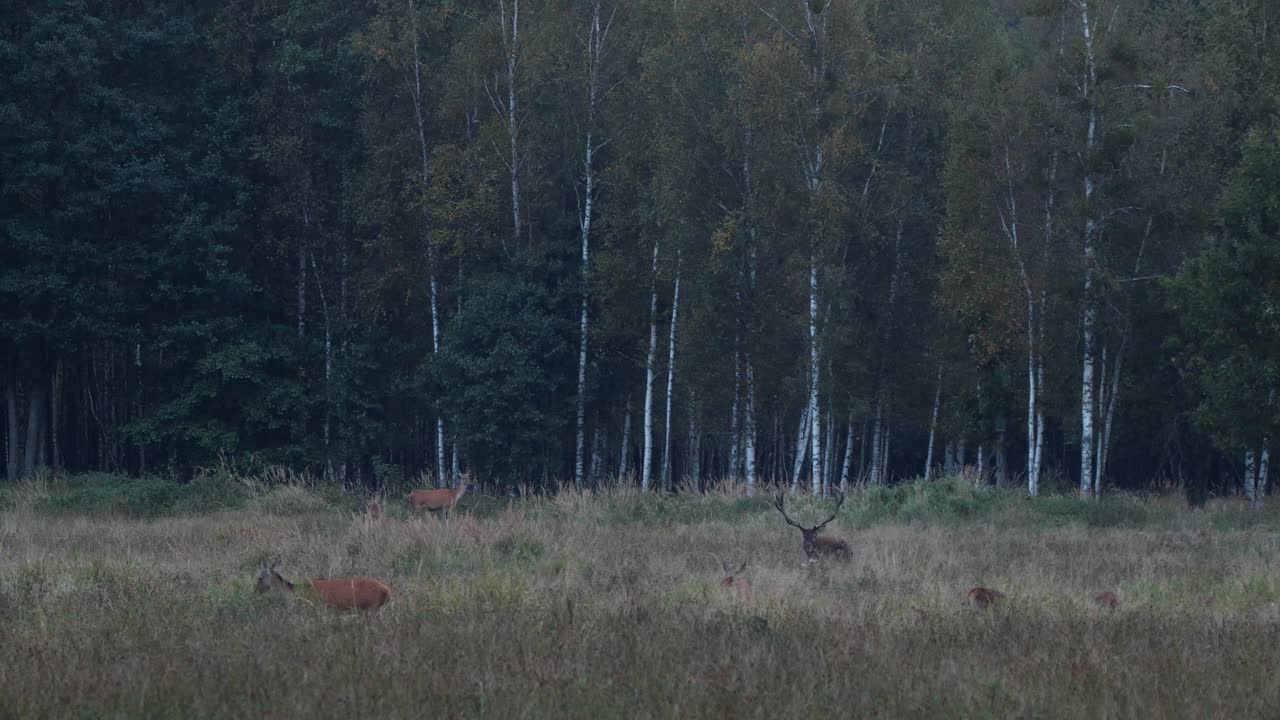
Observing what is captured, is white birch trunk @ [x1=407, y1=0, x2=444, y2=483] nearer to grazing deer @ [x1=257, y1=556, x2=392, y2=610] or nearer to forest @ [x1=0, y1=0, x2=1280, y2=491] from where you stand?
forest @ [x1=0, y1=0, x2=1280, y2=491]

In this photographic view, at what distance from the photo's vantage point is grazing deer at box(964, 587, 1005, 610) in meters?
10.9

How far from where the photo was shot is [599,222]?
32875 millimetres

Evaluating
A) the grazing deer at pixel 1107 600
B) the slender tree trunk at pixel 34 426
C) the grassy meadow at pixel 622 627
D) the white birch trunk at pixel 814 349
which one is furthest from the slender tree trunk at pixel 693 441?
the grazing deer at pixel 1107 600

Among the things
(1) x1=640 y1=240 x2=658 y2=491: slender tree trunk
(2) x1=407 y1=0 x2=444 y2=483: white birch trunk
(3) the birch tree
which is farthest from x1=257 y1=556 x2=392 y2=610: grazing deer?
(2) x1=407 y1=0 x2=444 y2=483: white birch trunk

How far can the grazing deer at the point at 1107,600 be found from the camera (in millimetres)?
11070

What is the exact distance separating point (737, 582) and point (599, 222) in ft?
71.9

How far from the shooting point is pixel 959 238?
1161 inches

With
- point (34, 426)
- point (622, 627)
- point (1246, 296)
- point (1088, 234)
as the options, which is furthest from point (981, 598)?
point (34, 426)

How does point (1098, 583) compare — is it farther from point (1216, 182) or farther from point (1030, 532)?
point (1216, 182)

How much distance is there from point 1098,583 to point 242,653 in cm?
869

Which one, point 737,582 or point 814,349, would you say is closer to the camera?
point 737,582

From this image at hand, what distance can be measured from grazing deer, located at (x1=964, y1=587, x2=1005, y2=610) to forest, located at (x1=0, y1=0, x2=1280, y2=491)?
16544 millimetres

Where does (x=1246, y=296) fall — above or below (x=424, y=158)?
below

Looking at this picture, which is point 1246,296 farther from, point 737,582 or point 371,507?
point 737,582
